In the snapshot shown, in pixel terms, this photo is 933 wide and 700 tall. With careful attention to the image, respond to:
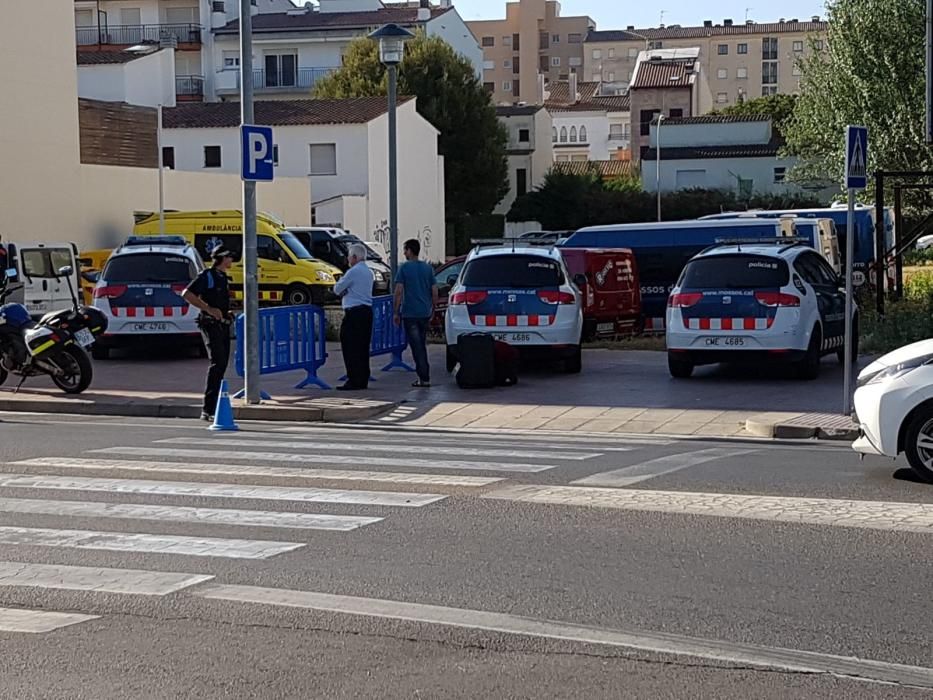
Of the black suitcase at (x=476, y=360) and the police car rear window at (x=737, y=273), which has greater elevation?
the police car rear window at (x=737, y=273)

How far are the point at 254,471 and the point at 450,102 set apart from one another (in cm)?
5500

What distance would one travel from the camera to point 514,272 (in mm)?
19000

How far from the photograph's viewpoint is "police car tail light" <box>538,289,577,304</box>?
18.8 meters

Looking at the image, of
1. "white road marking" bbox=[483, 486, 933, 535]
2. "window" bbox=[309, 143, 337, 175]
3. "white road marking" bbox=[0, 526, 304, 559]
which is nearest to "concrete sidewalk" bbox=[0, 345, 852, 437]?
"white road marking" bbox=[483, 486, 933, 535]

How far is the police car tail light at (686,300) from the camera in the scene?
1806 centimetres

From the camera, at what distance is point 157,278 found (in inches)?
856

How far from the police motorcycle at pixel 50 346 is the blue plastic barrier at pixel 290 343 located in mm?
2284

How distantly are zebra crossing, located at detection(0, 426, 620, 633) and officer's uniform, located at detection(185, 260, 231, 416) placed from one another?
1.55m

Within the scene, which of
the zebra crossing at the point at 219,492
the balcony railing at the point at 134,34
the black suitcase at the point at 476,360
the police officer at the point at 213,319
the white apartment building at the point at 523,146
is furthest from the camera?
the white apartment building at the point at 523,146

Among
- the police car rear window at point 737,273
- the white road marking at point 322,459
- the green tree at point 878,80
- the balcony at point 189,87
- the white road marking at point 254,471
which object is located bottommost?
the white road marking at point 322,459

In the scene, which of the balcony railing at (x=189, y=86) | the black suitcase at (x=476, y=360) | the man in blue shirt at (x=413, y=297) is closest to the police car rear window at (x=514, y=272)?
the man in blue shirt at (x=413, y=297)

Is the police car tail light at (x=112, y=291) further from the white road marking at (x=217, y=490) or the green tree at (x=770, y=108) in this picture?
the green tree at (x=770, y=108)

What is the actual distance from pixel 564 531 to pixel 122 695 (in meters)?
3.50

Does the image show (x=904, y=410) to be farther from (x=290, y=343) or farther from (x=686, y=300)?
(x=290, y=343)
